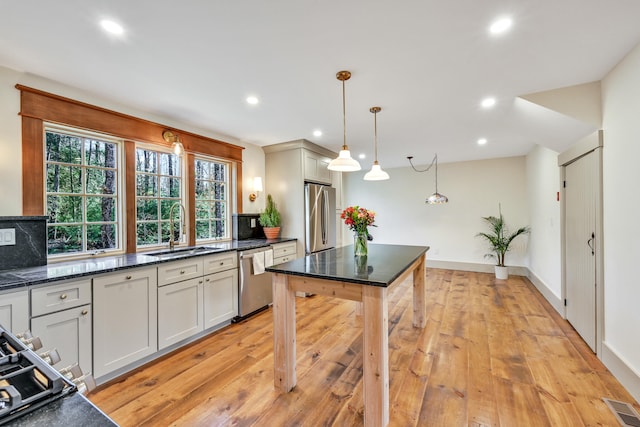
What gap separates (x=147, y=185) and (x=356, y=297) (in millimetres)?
2755

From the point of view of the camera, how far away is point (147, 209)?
3139 mm

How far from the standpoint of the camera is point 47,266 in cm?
219

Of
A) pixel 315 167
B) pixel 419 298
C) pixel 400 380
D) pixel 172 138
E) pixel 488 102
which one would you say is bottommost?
pixel 400 380

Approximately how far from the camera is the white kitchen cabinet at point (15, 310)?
165cm

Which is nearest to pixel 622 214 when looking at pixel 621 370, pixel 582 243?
pixel 582 243

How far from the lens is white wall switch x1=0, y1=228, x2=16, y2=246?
204cm

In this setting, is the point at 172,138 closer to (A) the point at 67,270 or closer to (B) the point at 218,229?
(B) the point at 218,229

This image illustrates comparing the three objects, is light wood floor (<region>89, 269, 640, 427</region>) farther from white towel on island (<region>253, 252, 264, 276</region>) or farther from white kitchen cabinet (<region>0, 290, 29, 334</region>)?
white kitchen cabinet (<region>0, 290, 29, 334</region>)

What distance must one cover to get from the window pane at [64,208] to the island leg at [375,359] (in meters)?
2.79

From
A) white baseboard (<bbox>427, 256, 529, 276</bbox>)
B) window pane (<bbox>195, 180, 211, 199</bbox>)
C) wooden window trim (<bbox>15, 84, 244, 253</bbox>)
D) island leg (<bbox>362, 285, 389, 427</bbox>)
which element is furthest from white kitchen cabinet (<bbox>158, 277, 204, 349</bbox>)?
white baseboard (<bbox>427, 256, 529, 276</bbox>)

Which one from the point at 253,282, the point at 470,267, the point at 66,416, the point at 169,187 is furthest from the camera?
the point at 470,267

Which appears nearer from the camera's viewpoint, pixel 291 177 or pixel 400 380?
pixel 400 380

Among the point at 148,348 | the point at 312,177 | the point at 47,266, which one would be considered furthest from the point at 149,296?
the point at 312,177

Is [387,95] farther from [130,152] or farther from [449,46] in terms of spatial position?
[130,152]
